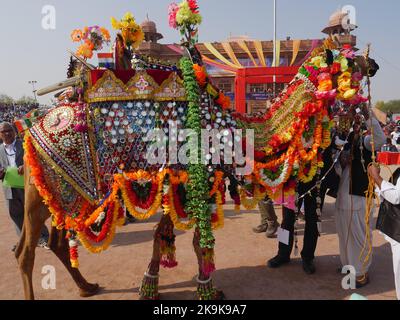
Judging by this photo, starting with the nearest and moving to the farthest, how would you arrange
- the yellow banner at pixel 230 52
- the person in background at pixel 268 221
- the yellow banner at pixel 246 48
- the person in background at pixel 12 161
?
the person in background at pixel 12 161, the person in background at pixel 268 221, the yellow banner at pixel 246 48, the yellow banner at pixel 230 52

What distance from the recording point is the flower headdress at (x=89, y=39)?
128 inches

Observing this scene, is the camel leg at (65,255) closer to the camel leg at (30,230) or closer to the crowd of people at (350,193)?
the camel leg at (30,230)

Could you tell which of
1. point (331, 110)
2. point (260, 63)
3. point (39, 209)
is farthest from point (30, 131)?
point (260, 63)

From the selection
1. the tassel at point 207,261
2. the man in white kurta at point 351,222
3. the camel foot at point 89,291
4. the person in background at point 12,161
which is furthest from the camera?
the person in background at point 12,161

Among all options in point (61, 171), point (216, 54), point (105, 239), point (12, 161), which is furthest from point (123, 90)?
point (216, 54)

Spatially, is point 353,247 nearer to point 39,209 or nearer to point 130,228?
point 39,209

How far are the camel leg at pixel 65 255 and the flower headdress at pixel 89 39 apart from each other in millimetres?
1847

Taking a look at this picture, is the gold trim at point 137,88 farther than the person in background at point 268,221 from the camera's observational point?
No

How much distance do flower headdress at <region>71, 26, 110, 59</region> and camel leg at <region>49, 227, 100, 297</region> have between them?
1.85 metres

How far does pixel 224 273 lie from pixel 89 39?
303 cm

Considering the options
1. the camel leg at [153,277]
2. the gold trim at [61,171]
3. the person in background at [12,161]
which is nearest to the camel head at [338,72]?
the camel leg at [153,277]

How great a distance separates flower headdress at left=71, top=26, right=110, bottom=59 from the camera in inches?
128

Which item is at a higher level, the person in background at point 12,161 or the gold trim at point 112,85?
the gold trim at point 112,85

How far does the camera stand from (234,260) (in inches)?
169
